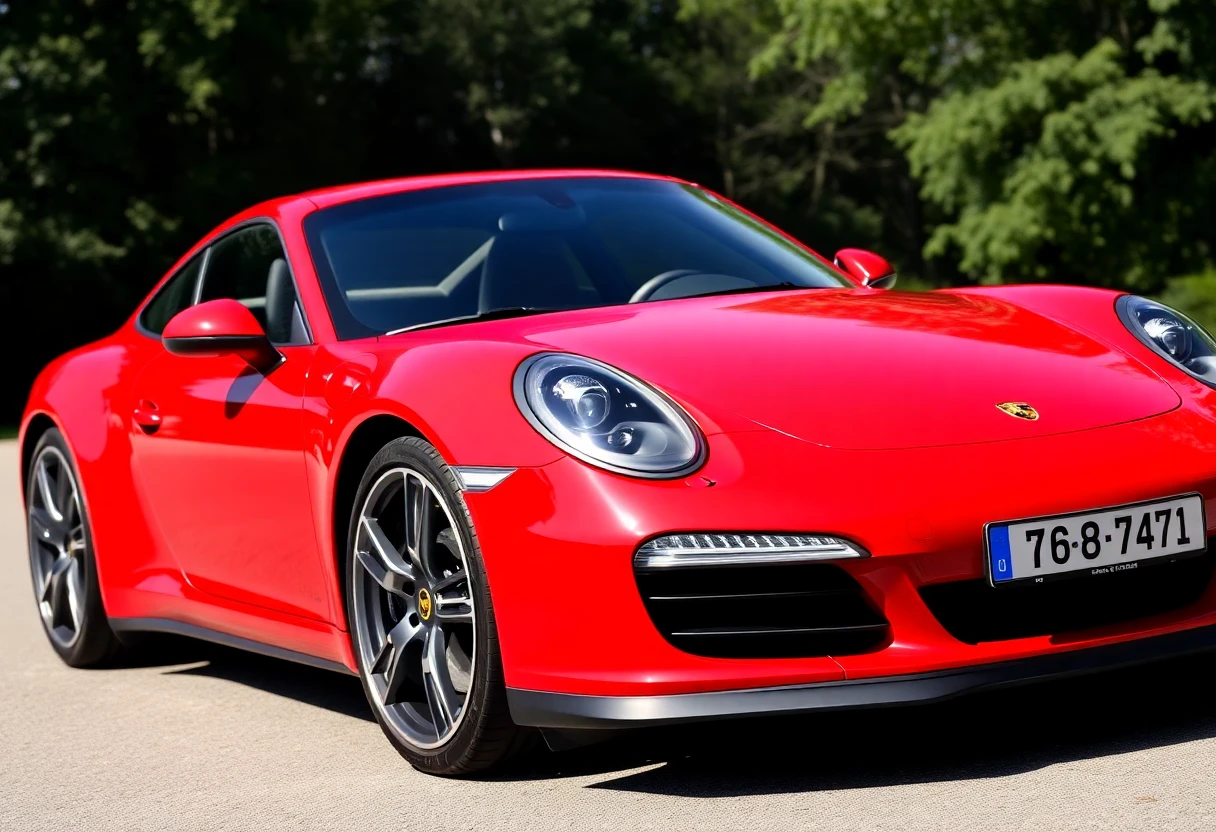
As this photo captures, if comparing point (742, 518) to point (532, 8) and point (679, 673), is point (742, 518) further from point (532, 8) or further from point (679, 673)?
point (532, 8)

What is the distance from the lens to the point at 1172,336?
421 cm

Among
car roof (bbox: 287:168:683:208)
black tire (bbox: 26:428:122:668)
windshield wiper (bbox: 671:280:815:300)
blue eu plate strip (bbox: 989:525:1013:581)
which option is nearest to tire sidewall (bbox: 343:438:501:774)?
blue eu plate strip (bbox: 989:525:1013:581)

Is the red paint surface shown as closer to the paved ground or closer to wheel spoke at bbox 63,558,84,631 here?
the paved ground

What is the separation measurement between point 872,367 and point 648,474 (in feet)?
2.23

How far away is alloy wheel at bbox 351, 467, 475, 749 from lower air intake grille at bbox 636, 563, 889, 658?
0.47 meters

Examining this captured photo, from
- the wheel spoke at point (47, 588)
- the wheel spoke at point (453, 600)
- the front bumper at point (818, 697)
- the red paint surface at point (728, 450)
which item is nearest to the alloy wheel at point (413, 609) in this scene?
the wheel spoke at point (453, 600)

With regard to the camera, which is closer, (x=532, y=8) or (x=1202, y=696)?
(x=1202, y=696)

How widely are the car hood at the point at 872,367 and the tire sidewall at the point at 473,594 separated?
0.36 meters

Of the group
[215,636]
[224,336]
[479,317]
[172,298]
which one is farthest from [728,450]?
[172,298]

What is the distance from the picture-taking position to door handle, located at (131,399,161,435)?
5.11m

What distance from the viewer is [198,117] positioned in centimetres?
3825

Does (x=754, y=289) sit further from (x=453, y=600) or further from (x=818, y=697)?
(x=818, y=697)

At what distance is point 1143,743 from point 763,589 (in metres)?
0.90

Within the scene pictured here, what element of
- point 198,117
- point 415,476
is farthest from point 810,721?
point 198,117
